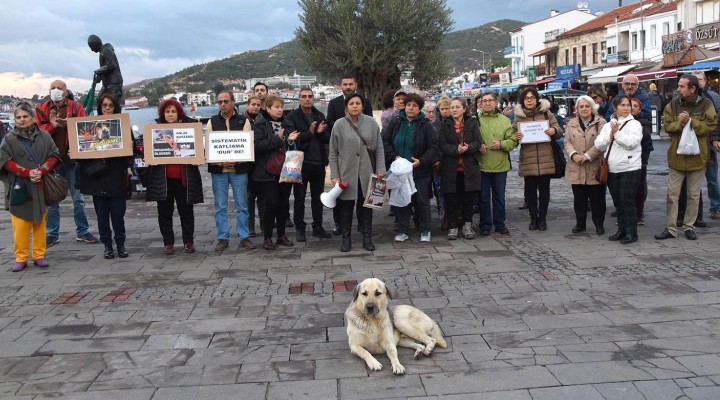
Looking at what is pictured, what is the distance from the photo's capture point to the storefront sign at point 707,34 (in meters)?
33.8

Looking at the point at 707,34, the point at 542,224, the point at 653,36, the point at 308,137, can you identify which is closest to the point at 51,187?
the point at 308,137

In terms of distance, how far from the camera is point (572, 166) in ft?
28.1

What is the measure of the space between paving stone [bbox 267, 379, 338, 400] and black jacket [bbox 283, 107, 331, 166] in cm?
479

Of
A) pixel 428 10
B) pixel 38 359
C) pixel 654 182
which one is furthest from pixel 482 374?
pixel 428 10

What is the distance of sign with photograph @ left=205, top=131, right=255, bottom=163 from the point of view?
8070 millimetres

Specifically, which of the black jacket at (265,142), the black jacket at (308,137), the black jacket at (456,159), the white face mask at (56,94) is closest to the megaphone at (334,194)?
the black jacket at (265,142)

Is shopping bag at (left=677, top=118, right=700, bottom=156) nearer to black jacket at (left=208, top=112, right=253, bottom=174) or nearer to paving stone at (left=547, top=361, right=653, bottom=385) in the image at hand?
paving stone at (left=547, top=361, right=653, bottom=385)

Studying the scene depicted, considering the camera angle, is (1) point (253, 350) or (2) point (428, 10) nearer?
(1) point (253, 350)

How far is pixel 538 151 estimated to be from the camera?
8.88 meters

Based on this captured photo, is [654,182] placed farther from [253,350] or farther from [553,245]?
[253,350]

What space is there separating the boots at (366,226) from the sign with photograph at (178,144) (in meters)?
2.06

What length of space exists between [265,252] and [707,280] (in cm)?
487

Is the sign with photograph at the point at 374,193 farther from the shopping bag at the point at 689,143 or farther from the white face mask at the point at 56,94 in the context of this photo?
the white face mask at the point at 56,94

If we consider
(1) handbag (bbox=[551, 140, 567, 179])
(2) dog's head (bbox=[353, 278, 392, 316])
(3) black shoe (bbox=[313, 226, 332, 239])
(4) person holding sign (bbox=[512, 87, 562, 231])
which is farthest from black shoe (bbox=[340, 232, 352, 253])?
(2) dog's head (bbox=[353, 278, 392, 316])
